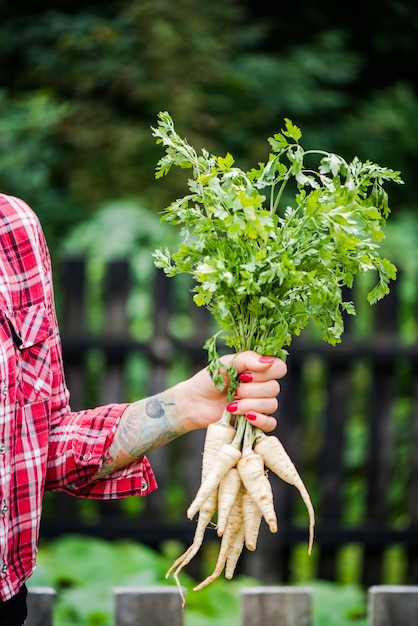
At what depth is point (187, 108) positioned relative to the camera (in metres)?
6.03

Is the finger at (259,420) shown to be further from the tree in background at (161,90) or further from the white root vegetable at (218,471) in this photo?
the tree in background at (161,90)

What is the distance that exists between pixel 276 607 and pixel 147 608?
0.27 m

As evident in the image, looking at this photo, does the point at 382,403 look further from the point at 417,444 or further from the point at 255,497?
the point at 255,497

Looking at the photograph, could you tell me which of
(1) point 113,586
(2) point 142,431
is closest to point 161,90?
(1) point 113,586

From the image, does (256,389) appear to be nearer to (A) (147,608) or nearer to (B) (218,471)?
(B) (218,471)

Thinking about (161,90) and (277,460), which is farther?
(161,90)

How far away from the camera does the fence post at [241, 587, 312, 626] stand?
1740 mm

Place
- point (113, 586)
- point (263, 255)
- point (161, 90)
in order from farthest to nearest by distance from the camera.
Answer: point (161, 90) < point (113, 586) < point (263, 255)

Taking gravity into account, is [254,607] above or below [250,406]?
below

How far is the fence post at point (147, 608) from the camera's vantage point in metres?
1.71

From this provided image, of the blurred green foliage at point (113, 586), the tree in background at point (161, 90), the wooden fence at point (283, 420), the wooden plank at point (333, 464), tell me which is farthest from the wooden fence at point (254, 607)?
the tree in background at point (161, 90)

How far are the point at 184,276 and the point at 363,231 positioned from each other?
8.62ft

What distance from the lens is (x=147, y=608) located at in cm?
172

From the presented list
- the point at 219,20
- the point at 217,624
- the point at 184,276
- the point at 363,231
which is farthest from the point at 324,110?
the point at 363,231
